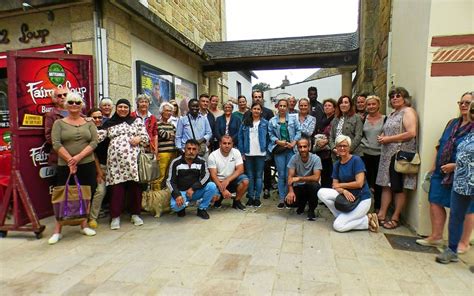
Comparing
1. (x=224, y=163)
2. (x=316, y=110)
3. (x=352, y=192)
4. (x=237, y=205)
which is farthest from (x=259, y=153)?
(x=352, y=192)

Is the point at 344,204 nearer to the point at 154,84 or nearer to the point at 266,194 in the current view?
the point at 266,194

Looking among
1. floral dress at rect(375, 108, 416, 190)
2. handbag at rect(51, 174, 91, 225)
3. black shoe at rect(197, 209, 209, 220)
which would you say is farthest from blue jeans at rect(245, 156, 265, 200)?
handbag at rect(51, 174, 91, 225)

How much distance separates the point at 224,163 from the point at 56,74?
2657mm

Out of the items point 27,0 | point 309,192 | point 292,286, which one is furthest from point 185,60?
point 292,286

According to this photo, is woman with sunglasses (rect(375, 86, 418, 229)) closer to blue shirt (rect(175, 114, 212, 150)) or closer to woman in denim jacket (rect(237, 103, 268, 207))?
woman in denim jacket (rect(237, 103, 268, 207))

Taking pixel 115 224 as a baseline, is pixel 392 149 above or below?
above

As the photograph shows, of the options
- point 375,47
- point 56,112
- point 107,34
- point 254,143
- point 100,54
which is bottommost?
point 254,143

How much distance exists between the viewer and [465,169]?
2822 mm

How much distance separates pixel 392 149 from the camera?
395 centimetres

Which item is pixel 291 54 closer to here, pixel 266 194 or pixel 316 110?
pixel 316 110

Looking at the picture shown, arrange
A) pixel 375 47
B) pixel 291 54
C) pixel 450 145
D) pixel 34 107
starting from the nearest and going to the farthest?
1. pixel 450 145
2. pixel 34 107
3. pixel 375 47
4. pixel 291 54

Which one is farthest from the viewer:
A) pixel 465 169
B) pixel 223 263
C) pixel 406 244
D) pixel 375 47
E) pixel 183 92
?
pixel 183 92

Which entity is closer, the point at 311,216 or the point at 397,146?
the point at 397,146

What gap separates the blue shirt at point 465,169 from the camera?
2783 millimetres
